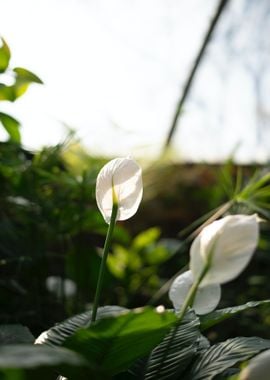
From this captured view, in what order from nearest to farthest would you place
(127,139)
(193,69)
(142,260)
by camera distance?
(142,260) < (127,139) < (193,69)

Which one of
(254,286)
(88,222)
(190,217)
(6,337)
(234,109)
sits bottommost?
(190,217)

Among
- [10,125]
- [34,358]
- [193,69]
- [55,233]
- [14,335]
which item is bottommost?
[193,69]

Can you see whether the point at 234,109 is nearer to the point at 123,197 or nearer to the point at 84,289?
the point at 84,289

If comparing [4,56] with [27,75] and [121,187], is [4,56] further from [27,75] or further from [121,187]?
[121,187]

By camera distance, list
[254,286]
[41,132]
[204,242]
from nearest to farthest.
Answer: [204,242], [41,132], [254,286]

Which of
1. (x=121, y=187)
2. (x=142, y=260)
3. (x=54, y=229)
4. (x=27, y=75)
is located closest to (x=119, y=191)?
(x=121, y=187)

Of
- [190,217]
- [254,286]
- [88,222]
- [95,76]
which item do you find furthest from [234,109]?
[88,222]

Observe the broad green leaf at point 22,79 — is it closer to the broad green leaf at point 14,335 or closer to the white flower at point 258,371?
the broad green leaf at point 14,335
